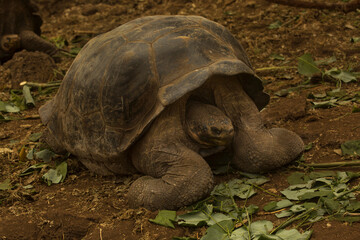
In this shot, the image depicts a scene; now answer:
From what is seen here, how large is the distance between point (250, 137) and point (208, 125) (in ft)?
1.17

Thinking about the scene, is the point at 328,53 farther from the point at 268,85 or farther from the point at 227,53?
the point at 227,53

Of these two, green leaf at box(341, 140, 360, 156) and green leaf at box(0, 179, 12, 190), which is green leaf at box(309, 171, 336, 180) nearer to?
green leaf at box(341, 140, 360, 156)

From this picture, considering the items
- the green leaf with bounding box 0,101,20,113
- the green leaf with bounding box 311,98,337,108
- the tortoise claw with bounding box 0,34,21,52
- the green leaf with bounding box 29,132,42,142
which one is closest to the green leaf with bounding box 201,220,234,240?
the green leaf with bounding box 311,98,337,108

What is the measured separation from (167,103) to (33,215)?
3.40 ft

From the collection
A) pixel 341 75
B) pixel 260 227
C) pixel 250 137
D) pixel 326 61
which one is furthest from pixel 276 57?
pixel 260 227

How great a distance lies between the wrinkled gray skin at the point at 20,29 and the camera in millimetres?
7121

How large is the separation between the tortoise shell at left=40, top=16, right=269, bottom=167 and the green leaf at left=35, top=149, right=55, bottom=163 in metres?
0.51

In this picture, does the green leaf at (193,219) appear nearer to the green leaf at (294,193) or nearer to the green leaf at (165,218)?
the green leaf at (165,218)

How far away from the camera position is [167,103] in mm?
3012

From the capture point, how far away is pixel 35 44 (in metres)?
7.15

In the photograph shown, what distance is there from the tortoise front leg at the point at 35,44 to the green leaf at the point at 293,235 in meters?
5.33

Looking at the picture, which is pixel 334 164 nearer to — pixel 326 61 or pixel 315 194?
pixel 315 194

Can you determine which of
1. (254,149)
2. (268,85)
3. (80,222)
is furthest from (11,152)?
(268,85)

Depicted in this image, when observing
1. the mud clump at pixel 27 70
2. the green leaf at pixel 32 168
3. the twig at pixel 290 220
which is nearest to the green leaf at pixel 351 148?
the twig at pixel 290 220
